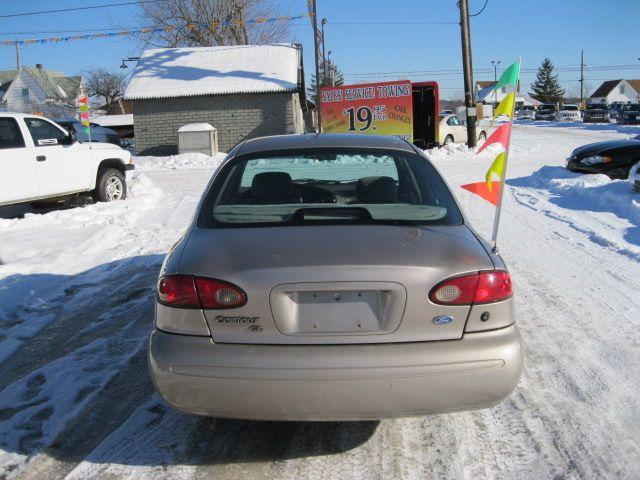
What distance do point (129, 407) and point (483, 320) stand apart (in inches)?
82.0

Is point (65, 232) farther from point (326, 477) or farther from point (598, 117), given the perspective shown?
point (598, 117)

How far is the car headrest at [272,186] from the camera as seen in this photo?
373cm

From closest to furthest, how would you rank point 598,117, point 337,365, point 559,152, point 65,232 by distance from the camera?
point 337,365
point 65,232
point 559,152
point 598,117

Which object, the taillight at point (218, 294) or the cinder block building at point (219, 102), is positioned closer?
the taillight at point (218, 294)

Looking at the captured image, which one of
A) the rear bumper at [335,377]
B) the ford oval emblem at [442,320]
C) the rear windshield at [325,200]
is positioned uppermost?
the rear windshield at [325,200]

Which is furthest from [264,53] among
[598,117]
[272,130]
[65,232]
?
[598,117]

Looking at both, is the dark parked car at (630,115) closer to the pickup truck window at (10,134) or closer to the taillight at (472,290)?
the pickup truck window at (10,134)

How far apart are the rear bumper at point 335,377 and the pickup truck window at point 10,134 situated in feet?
27.5

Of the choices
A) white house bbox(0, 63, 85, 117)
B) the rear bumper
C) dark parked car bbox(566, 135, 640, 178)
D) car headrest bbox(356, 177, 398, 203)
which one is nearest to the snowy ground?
the rear bumper

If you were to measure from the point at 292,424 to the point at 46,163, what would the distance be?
8.44 metres

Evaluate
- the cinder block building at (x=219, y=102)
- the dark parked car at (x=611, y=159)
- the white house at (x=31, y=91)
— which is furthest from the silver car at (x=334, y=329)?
the white house at (x=31, y=91)

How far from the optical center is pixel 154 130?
27828 millimetres

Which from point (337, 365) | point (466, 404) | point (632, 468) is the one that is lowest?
point (632, 468)

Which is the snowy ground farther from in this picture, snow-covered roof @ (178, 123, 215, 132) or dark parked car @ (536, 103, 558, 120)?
dark parked car @ (536, 103, 558, 120)
